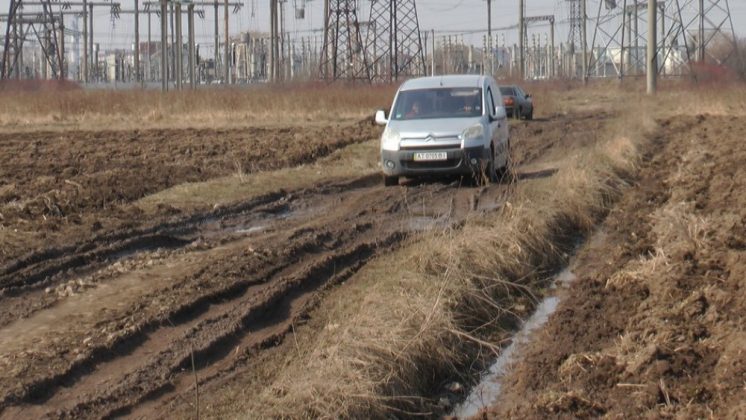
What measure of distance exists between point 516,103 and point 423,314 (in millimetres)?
31912

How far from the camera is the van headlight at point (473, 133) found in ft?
58.1

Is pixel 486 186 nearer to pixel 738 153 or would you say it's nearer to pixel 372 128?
pixel 738 153

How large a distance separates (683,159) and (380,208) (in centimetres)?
831

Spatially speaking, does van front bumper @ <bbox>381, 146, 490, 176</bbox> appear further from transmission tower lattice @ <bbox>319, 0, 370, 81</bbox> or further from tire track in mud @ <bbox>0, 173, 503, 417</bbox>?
transmission tower lattice @ <bbox>319, 0, 370, 81</bbox>

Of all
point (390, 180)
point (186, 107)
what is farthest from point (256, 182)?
point (186, 107)

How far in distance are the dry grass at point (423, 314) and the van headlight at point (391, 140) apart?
3.58 metres

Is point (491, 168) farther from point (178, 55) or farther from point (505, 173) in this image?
point (178, 55)

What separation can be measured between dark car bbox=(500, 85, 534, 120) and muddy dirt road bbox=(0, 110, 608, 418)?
74.0ft

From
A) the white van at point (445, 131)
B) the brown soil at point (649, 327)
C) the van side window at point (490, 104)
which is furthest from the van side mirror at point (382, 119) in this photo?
the brown soil at point (649, 327)

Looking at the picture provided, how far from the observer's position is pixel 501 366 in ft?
27.3

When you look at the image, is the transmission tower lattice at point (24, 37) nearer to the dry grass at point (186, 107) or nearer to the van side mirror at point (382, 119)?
the dry grass at point (186, 107)

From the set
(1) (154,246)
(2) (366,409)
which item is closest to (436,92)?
(1) (154,246)

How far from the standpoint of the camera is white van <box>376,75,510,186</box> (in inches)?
698

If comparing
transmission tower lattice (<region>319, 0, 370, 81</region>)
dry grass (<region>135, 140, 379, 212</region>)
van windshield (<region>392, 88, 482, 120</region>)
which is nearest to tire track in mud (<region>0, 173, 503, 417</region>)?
dry grass (<region>135, 140, 379, 212</region>)
